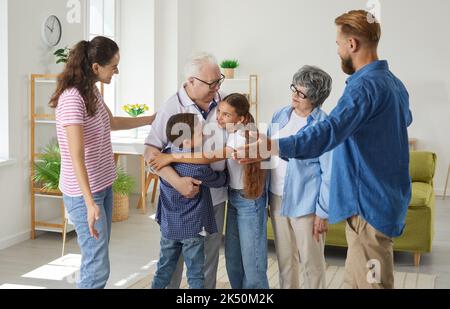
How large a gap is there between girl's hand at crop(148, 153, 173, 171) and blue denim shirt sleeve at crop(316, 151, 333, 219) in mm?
665

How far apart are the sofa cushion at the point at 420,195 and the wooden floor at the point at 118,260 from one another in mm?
433

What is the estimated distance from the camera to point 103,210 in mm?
2568

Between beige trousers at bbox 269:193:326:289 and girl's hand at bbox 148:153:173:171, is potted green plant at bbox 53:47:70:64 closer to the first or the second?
girl's hand at bbox 148:153:173:171

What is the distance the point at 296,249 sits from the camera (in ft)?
9.45

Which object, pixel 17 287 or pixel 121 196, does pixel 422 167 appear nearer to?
pixel 121 196

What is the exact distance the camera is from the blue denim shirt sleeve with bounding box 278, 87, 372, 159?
71.5 inches

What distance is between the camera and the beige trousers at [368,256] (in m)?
1.97

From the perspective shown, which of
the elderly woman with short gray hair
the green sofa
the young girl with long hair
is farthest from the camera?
the green sofa

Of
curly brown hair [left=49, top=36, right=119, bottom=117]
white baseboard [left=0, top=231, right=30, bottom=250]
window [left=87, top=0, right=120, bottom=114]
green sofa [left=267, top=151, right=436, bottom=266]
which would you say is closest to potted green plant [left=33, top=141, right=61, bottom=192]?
white baseboard [left=0, top=231, right=30, bottom=250]

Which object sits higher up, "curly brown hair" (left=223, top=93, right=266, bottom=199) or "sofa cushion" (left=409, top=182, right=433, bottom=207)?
"curly brown hair" (left=223, top=93, right=266, bottom=199)

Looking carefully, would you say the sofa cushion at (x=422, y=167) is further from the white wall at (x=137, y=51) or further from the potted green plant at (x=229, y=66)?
the white wall at (x=137, y=51)

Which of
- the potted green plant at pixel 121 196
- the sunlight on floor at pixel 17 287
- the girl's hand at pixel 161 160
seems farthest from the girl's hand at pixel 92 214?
the potted green plant at pixel 121 196

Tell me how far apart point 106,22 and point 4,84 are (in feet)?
8.89

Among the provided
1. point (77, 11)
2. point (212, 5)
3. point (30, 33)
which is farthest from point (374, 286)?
point (212, 5)
